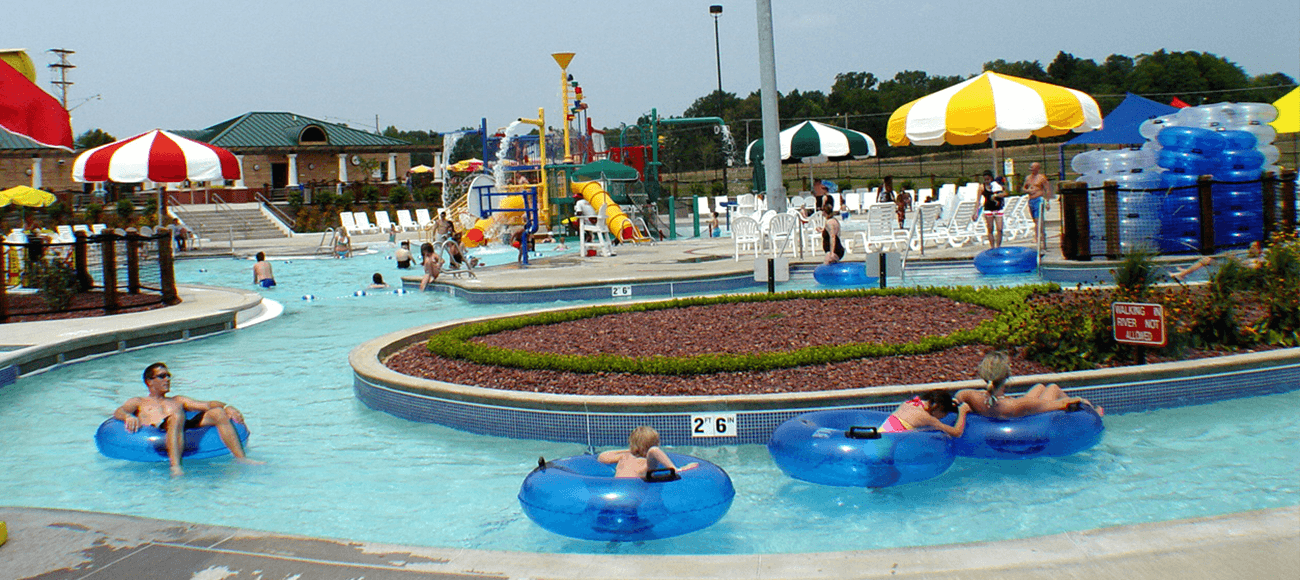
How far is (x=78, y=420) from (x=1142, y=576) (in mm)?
8485

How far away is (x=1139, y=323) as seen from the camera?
7.17m

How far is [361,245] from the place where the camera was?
31.7m

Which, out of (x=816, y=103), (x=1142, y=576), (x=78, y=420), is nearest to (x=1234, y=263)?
(x=1142, y=576)

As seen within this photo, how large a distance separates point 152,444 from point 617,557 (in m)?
4.45

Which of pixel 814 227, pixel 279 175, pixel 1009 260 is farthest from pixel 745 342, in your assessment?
pixel 279 175

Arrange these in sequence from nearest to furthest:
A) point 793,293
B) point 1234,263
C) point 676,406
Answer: point 676,406, point 1234,263, point 793,293

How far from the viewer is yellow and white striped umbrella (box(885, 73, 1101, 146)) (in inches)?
583

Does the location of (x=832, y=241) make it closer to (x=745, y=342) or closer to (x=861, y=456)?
(x=745, y=342)

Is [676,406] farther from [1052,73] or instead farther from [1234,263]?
[1052,73]

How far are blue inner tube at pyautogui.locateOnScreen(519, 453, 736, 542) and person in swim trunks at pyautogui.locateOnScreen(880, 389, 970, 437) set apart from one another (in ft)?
4.70

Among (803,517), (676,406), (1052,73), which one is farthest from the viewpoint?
(1052,73)

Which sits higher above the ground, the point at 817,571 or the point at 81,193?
the point at 81,193

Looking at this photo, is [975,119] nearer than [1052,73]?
Yes

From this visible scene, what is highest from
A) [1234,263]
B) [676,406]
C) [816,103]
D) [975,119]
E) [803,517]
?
[816,103]
